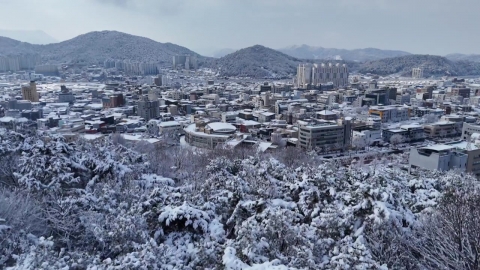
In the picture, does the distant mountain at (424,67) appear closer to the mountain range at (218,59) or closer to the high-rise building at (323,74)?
the mountain range at (218,59)

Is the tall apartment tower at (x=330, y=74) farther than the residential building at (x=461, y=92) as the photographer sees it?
Yes

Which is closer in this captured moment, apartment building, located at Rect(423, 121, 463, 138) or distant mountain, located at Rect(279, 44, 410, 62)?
apartment building, located at Rect(423, 121, 463, 138)

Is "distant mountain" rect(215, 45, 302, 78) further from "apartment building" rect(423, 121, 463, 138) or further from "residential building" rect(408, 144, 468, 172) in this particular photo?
"residential building" rect(408, 144, 468, 172)

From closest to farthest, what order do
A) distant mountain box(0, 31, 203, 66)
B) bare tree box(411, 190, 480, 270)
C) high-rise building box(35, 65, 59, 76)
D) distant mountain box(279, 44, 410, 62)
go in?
1. bare tree box(411, 190, 480, 270)
2. high-rise building box(35, 65, 59, 76)
3. distant mountain box(0, 31, 203, 66)
4. distant mountain box(279, 44, 410, 62)

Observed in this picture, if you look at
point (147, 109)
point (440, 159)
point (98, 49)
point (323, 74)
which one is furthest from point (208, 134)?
point (98, 49)

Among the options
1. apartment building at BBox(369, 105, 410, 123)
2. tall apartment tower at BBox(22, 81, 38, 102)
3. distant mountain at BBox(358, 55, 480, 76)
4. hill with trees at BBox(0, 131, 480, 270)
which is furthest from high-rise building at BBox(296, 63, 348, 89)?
hill with trees at BBox(0, 131, 480, 270)

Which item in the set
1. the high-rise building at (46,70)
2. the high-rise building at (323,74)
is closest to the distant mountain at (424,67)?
the high-rise building at (323,74)

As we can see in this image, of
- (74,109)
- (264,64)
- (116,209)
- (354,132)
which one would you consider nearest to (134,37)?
(264,64)

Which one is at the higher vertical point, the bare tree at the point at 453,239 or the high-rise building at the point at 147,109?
the bare tree at the point at 453,239
